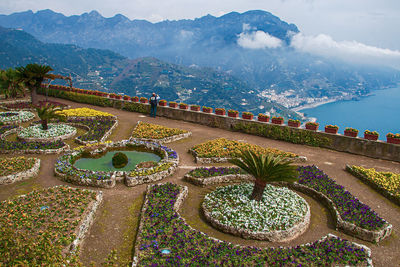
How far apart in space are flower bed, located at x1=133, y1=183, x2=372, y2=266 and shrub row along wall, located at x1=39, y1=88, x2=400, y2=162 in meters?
10.8

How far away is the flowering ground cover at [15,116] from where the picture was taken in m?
22.5

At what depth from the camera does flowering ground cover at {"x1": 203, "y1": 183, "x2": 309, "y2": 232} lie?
9.83 metres

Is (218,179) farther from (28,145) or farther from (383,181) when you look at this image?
(28,145)

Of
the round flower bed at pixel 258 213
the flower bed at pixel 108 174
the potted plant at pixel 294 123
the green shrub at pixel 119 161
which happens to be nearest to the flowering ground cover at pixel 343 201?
the round flower bed at pixel 258 213

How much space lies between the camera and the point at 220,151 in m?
16.7

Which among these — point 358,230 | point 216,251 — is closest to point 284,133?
point 358,230

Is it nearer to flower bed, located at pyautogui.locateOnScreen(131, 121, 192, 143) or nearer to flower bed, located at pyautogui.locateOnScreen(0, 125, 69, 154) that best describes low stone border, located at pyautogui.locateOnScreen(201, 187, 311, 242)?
flower bed, located at pyautogui.locateOnScreen(131, 121, 192, 143)

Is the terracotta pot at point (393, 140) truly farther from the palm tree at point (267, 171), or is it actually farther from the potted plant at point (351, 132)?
the palm tree at point (267, 171)

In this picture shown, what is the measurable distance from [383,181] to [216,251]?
9.86 metres

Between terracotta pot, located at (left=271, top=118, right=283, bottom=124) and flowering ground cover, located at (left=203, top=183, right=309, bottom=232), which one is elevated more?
terracotta pot, located at (left=271, top=118, right=283, bottom=124)

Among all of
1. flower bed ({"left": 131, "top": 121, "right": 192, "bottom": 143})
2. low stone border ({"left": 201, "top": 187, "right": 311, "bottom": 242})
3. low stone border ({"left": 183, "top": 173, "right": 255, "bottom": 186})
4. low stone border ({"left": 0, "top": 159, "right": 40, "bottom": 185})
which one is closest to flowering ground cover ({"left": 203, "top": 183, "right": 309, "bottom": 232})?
low stone border ({"left": 201, "top": 187, "right": 311, "bottom": 242})

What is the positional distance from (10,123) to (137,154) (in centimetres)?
1332

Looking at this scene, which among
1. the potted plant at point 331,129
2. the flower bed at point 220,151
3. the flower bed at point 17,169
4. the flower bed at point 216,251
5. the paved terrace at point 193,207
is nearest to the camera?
the flower bed at point 216,251

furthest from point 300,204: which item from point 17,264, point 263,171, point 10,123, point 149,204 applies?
point 10,123
